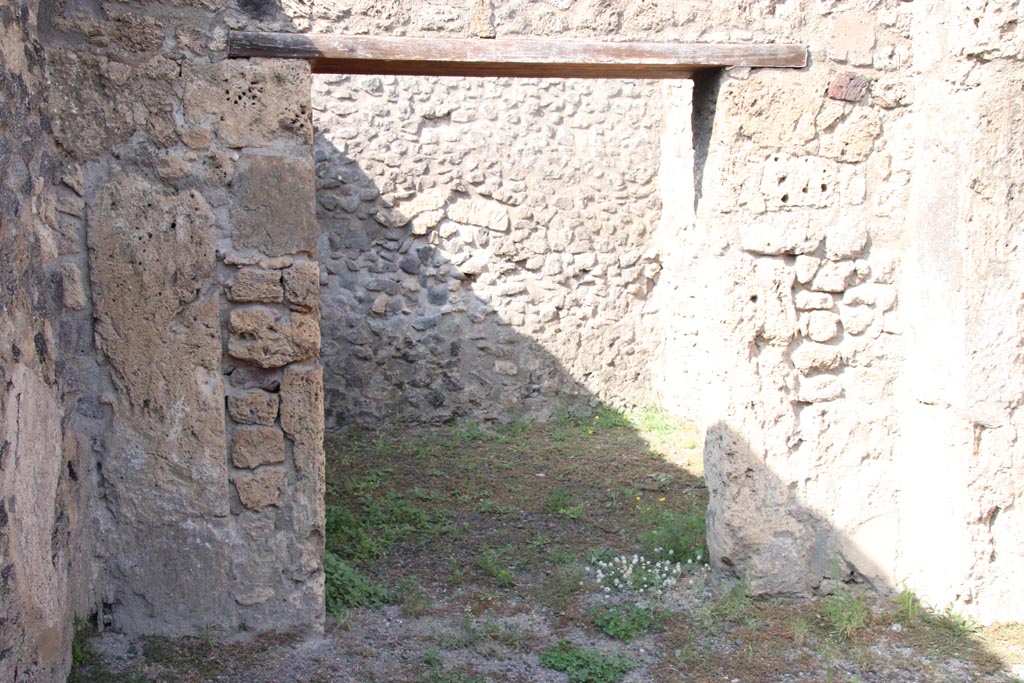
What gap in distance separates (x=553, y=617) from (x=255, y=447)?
4.91 feet

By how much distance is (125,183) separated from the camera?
317cm

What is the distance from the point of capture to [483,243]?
6895mm

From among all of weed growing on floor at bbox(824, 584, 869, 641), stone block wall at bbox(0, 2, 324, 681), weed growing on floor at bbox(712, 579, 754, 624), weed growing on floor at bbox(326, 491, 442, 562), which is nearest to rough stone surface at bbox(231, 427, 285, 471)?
stone block wall at bbox(0, 2, 324, 681)

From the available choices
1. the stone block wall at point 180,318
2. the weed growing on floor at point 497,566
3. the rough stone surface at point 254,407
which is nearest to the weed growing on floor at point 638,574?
the weed growing on floor at point 497,566

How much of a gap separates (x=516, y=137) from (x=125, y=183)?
13.7ft

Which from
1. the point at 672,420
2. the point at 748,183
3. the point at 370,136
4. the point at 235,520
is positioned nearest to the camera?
the point at 235,520

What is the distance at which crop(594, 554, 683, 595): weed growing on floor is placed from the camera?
3977 mm

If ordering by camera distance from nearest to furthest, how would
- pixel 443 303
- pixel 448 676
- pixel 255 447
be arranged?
pixel 448 676, pixel 255 447, pixel 443 303


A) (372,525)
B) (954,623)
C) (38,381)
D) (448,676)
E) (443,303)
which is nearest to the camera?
(38,381)

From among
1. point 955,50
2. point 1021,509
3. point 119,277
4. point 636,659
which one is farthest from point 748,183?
point 119,277

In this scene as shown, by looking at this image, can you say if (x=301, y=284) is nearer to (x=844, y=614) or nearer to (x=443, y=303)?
(x=844, y=614)

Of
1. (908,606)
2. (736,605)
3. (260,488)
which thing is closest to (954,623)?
(908,606)

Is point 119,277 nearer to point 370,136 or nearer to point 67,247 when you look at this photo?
point 67,247

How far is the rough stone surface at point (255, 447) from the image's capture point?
10.8ft
